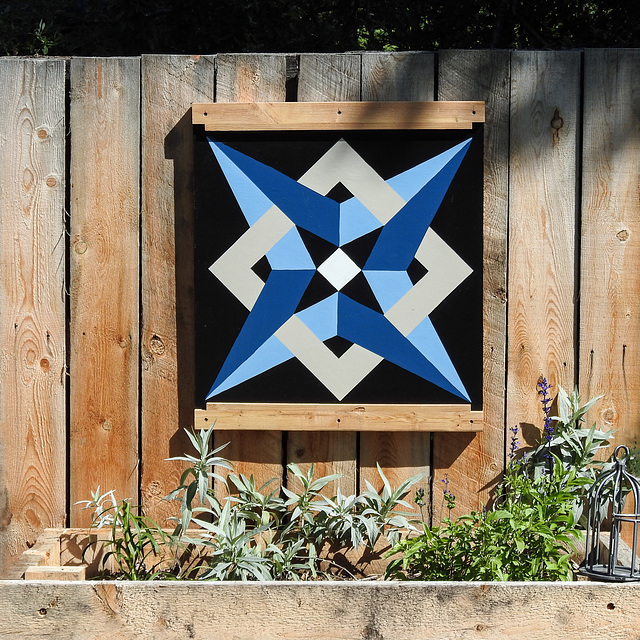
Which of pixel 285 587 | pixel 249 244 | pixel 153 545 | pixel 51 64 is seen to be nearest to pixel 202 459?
pixel 153 545

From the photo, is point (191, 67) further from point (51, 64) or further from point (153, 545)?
point (153, 545)

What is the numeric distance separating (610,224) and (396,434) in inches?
38.5

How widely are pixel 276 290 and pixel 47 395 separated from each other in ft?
2.79

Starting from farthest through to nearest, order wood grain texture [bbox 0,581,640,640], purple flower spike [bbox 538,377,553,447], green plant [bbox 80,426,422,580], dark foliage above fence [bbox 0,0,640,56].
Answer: dark foliage above fence [bbox 0,0,640,56] < purple flower spike [bbox 538,377,553,447] < green plant [bbox 80,426,422,580] < wood grain texture [bbox 0,581,640,640]

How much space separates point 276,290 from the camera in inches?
90.7

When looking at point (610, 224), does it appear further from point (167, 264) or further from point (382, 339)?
point (167, 264)

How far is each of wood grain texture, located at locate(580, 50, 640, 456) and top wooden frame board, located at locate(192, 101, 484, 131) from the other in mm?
406

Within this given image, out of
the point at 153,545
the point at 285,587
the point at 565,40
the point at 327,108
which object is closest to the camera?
the point at 285,587

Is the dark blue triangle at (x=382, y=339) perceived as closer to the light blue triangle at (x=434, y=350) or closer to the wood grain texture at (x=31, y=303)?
the light blue triangle at (x=434, y=350)

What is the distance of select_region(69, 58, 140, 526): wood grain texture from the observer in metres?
2.34

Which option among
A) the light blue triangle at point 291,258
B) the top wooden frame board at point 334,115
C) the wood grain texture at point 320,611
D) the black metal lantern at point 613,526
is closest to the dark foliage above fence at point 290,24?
the top wooden frame board at point 334,115

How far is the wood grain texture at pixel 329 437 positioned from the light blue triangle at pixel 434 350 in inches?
14.4

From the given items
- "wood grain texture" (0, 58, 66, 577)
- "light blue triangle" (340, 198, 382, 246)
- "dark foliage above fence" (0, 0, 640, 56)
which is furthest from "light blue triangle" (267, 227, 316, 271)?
"dark foliage above fence" (0, 0, 640, 56)

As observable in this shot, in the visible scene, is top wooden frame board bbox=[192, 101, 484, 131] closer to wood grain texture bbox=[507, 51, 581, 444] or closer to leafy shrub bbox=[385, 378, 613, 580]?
wood grain texture bbox=[507, 51, 581, 444]
